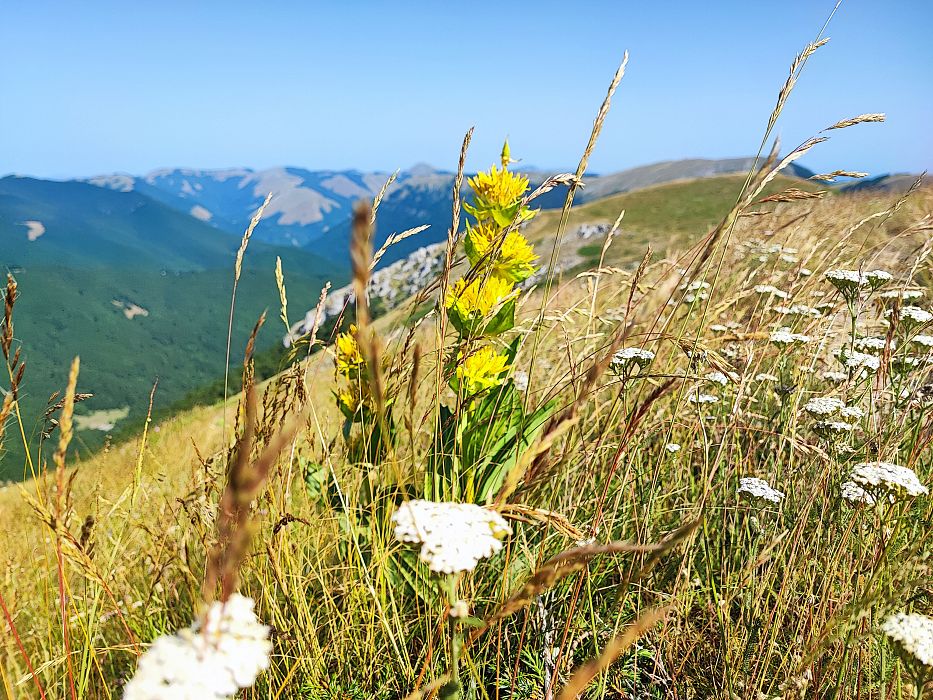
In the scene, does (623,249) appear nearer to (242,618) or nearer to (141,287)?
(242,618)

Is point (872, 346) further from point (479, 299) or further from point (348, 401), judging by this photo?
point (348, 401)

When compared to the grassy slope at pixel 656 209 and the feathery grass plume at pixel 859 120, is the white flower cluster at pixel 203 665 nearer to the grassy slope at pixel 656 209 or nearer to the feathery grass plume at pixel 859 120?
the feathery grass plume at pixel 859 120

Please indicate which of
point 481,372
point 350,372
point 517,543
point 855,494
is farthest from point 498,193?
point 855,494

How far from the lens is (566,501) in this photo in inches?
82.5

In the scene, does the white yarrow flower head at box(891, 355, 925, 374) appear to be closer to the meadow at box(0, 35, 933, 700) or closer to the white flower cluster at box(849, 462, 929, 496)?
the meadow at box(0, 35, 933, 700)

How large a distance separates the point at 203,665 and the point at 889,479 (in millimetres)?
1565

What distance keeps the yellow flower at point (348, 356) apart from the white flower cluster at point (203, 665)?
4.72ft

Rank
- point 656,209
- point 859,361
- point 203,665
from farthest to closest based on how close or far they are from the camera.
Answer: point 656,209, point 859,361, point 203,665

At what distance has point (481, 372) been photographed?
2.15m

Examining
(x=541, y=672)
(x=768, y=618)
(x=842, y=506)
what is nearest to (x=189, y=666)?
(x=541, y=672)

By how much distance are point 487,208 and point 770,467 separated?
1693mm

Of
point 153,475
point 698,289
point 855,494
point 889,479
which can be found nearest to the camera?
point 889,479

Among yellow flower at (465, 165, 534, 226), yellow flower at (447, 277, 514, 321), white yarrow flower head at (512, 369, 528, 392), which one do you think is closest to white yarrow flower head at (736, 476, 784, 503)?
yellow flower at (447, 277, 514, 321)

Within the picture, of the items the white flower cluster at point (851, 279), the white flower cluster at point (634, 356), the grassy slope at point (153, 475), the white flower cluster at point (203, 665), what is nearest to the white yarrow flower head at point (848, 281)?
the white flower cluster at point (851, 279)
